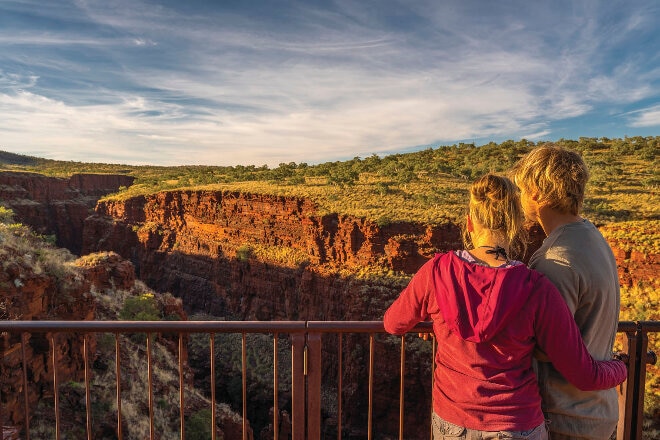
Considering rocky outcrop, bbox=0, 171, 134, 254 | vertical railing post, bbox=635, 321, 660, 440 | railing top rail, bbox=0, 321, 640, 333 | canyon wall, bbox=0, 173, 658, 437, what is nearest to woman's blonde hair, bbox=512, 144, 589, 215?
railing top rail, bbox=0, 321, 640, 333

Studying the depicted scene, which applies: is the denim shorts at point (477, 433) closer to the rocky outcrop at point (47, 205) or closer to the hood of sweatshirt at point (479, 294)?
the hood of sweatshirt at point (479, 294)

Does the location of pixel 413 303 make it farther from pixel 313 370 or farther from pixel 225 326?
pixel 225 326

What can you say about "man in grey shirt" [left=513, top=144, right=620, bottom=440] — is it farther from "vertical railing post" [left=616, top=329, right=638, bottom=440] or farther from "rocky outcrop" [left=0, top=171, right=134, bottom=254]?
"rocky outcrop" [left=0, top=171, right=134, bottom=254]

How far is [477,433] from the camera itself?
184cm

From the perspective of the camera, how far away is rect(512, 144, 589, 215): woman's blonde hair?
1892mm

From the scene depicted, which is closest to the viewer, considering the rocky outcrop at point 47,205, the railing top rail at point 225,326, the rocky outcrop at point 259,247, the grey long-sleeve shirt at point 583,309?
the grey long-sleeve shirt at point 583,309

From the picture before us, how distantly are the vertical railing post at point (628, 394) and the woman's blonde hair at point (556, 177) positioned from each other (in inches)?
64.2

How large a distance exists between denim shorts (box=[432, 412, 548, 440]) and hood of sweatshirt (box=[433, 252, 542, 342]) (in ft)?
1.50

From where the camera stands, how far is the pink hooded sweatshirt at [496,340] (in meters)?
1.66

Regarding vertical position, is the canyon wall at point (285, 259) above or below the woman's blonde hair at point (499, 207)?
below

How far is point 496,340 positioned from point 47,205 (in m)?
59.8

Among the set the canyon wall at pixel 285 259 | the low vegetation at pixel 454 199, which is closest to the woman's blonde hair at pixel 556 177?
the low vegetation at pixel 454 199

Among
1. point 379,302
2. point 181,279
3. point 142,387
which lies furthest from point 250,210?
point 142,387

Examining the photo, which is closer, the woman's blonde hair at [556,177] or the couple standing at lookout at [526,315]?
the couple standing at lookout at [526,315]
